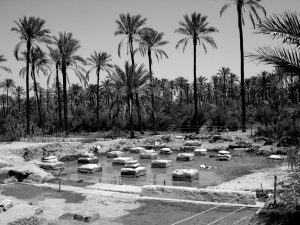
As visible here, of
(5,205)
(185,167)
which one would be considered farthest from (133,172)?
(5,205)

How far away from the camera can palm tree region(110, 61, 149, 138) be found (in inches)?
1364

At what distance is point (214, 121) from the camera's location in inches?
1594

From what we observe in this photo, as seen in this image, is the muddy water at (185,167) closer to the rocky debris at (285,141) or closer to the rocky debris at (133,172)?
the rocky debris at (133,172)

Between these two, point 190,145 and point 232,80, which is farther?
point 232,80

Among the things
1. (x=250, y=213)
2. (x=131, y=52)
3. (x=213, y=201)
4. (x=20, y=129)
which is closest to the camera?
(x=250, y=213)

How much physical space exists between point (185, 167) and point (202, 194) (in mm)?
8767

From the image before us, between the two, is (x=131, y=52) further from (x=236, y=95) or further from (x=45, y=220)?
(x=236, y=95)

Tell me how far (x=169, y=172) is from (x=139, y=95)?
18.3 metres

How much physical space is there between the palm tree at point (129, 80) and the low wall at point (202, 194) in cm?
2213

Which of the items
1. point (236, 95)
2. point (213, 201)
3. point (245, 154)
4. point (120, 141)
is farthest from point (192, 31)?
point (236, 95)

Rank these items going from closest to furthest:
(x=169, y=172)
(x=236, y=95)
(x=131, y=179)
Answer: (x=131, y=179)
(x=169, y=172)
(x=236, y=95)

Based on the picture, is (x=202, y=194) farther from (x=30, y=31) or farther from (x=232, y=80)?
(x=232, y=80)

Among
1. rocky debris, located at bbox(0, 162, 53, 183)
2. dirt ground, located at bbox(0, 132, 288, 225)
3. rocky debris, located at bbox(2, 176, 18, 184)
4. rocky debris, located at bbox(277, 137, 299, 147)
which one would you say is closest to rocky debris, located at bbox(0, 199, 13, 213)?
dirt ground, located at bbox(0, 132, 288, 225)

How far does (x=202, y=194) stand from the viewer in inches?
466
